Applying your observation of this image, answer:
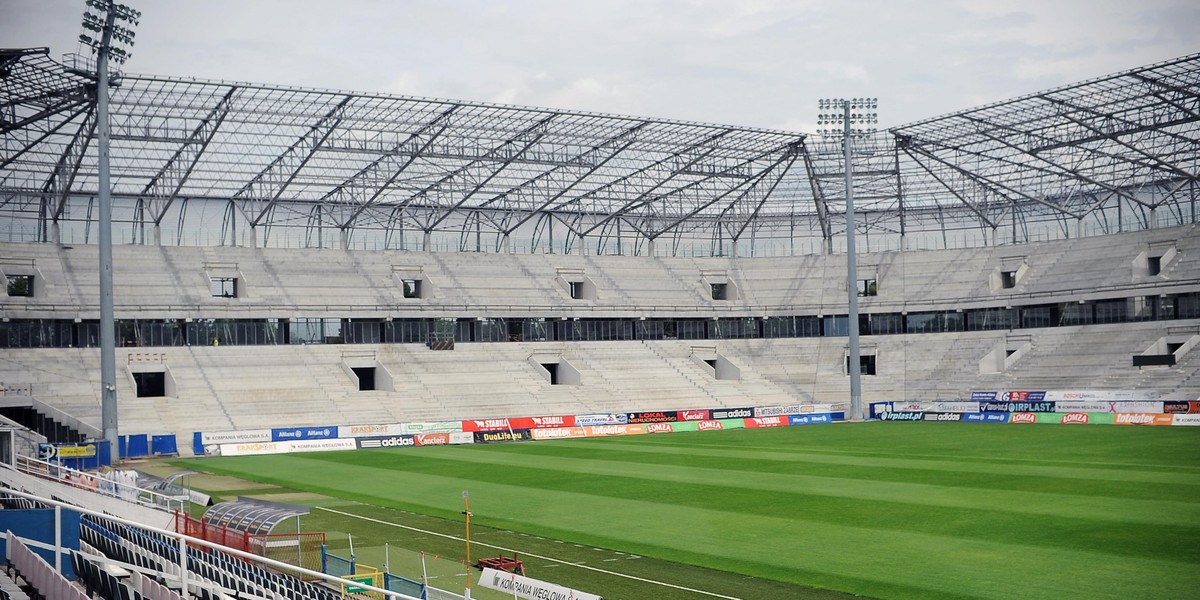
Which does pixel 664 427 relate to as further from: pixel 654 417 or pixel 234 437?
pixel 234 437

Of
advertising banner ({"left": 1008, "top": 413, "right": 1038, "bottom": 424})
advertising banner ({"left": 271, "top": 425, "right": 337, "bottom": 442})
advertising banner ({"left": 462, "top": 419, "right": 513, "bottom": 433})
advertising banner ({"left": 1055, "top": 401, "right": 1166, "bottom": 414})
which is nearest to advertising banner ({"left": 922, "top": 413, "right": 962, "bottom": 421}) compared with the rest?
advertising banner ({"left": 1008, "top": 413, "right": 1038, "bottom": 424})

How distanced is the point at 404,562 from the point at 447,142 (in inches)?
1674

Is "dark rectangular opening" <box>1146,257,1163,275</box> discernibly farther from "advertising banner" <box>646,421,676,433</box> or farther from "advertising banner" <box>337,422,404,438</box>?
"advertising banner" <box>337,422,404,438</box>

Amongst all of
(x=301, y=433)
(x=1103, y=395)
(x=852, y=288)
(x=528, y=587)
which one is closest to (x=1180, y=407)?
(x=1103, y=395)

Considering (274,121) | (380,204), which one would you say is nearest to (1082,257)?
(380,204)

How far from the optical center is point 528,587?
1823 cm

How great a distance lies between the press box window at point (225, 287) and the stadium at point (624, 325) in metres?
0.31

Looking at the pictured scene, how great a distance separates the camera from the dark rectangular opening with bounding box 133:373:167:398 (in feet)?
219

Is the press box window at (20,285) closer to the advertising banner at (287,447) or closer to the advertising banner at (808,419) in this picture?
the advertising banner at (287,447)

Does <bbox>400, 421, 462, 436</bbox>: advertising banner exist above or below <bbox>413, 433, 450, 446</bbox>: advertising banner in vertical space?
above

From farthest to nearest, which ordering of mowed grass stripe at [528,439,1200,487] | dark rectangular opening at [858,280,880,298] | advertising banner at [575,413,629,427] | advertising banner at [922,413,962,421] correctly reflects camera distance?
dark rectangular opening at [858,280,880,298] → advertising banner at [922,413,962,421] → advertising banner at [575,413,629,427] → mowed grass stripe at [528,439,1200,487]

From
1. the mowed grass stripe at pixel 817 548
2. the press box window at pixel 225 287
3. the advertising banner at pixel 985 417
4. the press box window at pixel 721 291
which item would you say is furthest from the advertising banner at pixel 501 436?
the press box window at pixel 721 291

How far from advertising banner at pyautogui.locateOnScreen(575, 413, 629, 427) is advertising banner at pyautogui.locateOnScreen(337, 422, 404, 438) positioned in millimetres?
10590

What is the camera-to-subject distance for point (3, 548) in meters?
15.6
